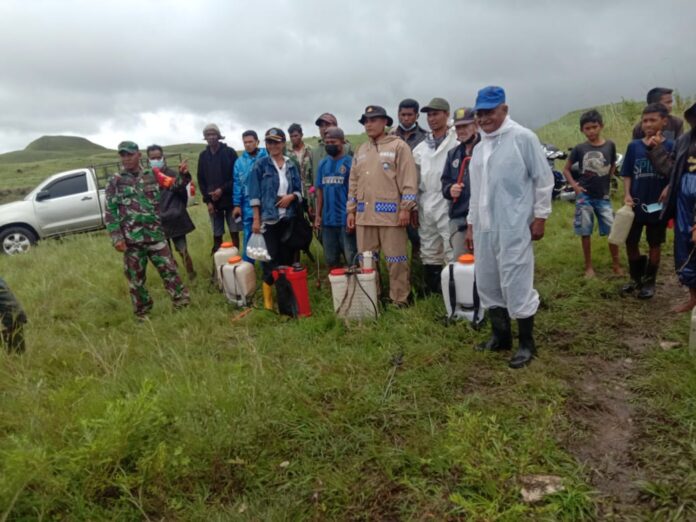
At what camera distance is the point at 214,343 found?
421 cm

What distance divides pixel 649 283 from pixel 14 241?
36.4ft

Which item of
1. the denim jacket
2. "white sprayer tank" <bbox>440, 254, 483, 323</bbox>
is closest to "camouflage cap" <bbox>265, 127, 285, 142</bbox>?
the denim jacket

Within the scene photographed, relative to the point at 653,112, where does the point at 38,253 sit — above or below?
below

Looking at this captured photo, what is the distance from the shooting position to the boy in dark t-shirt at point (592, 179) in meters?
4.68

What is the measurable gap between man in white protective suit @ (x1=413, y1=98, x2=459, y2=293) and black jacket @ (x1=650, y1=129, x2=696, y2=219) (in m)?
1.69

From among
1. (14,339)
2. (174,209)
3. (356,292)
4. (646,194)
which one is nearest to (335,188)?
(356,292)

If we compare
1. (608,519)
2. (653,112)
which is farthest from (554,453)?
(653,112)

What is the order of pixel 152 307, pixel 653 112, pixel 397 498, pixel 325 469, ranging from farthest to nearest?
pixel 152 307, pixel 653 112, pixel 325 469, pixel 397 498

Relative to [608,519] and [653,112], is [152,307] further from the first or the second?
[653,112]

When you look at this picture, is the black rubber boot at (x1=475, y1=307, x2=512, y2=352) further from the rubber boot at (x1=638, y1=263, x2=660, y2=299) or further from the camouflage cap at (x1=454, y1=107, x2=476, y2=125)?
the rubber boot at (x1=638, y1=263, x2=660, y2=299)

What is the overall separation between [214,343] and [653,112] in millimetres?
4273

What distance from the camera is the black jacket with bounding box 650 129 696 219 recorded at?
3.42 metres

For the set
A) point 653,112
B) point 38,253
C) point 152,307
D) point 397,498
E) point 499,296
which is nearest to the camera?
point 397,498

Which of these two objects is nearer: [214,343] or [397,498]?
[397,498]
